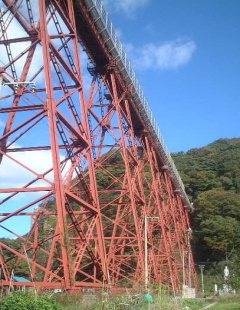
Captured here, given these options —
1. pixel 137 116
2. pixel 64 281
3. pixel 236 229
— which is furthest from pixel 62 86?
pixel 236 229

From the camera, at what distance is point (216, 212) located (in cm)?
3994

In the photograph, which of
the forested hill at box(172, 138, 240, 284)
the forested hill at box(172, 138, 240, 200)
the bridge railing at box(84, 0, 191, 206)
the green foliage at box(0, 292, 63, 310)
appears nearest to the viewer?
the green foliage at box(0, 292, 63, 310)

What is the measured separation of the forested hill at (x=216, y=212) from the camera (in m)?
36.5

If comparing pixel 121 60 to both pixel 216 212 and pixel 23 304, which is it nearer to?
pixel 23 304

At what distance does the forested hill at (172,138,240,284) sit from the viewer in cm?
3647

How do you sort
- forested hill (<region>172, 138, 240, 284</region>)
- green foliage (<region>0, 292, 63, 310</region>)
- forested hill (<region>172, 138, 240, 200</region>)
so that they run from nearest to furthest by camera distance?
1. green foliage (<region>0, 292, 63, 310</region>)
2. forested hill (<region>172, 138, 240, 284</region>)
3. forested hill (<region>172, 138, 240, 200</region>)

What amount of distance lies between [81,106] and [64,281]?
4699 millimetres

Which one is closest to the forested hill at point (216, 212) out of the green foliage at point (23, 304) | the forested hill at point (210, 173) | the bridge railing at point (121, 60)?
the forested hill at point (210, 173)

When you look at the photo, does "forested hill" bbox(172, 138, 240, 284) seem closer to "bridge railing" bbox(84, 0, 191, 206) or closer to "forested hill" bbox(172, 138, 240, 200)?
"forested hill" bbox(172, 138, 240, 200)

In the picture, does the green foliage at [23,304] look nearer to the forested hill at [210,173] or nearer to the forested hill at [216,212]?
the forested hill at [216,212]

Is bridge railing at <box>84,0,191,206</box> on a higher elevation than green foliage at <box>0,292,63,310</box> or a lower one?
higher

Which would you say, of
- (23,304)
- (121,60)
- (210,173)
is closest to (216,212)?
(210,173)

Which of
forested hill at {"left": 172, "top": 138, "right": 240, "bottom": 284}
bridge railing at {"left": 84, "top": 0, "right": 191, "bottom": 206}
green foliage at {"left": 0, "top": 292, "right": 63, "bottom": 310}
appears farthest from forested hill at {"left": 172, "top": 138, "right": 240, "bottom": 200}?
green foliage at {"left": 0, "top": 292, "right": 63, "bottom": 310}

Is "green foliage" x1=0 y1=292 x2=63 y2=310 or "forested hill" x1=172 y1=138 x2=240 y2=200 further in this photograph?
"forested hill" x1=172 y1=138 x2=240 y2=200
